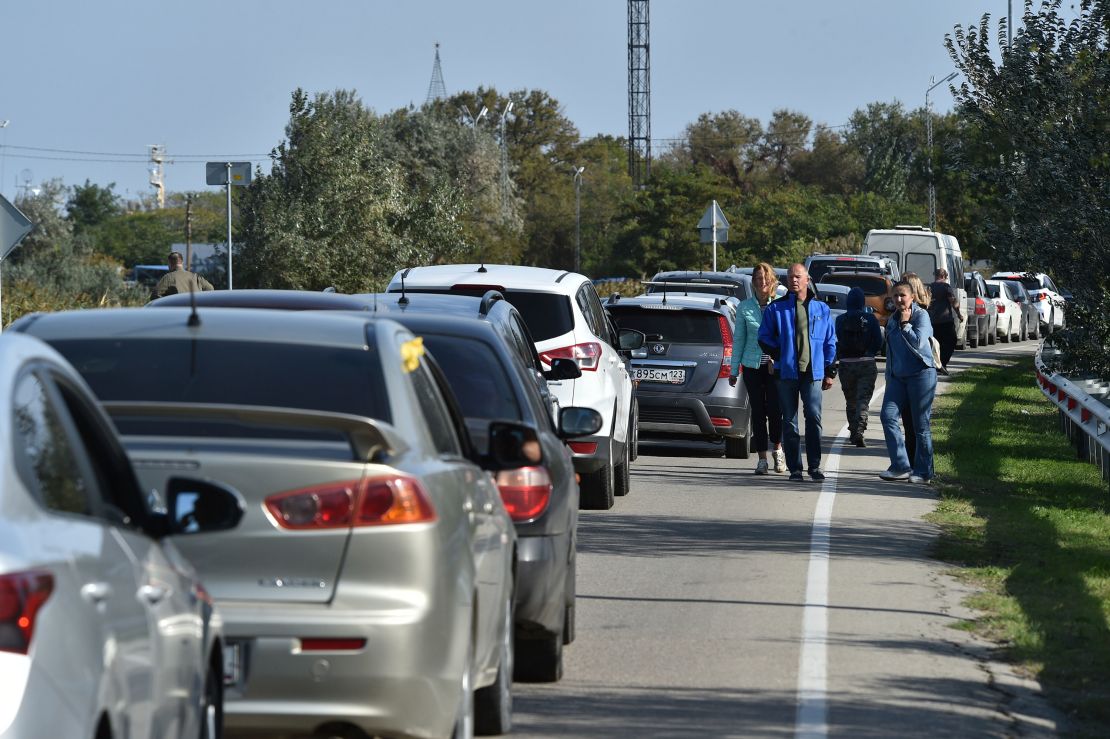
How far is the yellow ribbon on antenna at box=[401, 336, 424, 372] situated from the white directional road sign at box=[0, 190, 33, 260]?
1288 cm

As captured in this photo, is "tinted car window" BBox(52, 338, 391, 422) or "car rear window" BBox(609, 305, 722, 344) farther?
"car rear window" BBox(609, 305, 722, 344)

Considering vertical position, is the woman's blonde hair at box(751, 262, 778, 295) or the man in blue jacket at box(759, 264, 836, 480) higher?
the woman's blonde hair at box(751, 262, 778, 295)

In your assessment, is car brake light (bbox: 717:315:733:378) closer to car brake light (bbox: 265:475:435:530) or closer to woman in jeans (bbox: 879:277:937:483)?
woman in jeans (bbox: 879:277:937:483)

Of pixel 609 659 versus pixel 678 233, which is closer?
pixel 609 659

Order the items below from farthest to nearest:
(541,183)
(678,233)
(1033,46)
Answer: (541,183), (678,233), (1033,46)

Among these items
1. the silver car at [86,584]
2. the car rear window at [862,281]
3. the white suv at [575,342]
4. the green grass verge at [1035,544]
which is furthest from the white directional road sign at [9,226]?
the car rear window at [862,281]

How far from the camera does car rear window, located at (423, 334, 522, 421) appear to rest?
8180 mm

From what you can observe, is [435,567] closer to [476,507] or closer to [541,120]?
[476,507]

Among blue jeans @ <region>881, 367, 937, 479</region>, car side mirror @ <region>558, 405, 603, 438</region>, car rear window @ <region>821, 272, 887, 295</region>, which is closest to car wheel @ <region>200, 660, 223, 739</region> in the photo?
car side mirror @ <region>558, 405, 603, 438</region>

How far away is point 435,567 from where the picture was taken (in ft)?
17.8

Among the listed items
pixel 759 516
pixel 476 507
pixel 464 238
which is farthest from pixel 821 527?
pixel 464 238

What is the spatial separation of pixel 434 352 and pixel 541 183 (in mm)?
109919

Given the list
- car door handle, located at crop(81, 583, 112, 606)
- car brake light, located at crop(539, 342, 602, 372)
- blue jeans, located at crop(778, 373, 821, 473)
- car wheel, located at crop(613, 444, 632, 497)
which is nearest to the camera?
car door handle, located at crop(81, 583, 112, 606)

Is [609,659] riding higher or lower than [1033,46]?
lower
